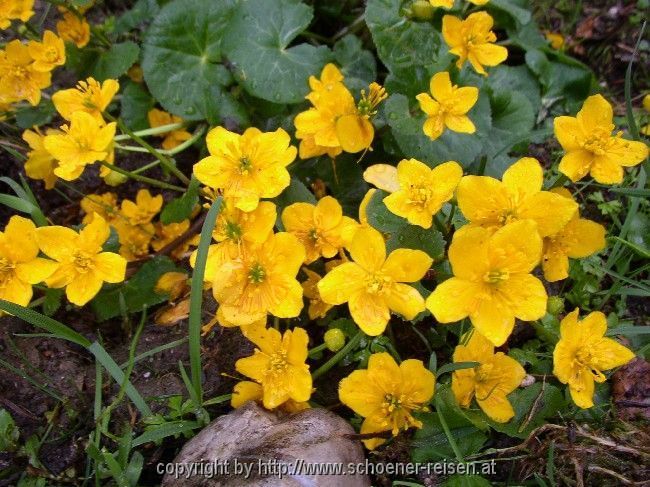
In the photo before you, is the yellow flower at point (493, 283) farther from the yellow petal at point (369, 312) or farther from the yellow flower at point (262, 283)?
the yellow flower at point (262, 283)

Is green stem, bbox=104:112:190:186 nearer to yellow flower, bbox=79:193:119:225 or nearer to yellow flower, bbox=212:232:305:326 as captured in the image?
yellow flower, bbox=79:193:119:225

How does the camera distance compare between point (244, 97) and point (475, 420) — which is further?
point (244, 97)

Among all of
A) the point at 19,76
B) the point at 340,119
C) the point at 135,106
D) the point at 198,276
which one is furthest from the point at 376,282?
the point at 19,76

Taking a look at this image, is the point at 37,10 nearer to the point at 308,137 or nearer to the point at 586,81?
the point at 308,137

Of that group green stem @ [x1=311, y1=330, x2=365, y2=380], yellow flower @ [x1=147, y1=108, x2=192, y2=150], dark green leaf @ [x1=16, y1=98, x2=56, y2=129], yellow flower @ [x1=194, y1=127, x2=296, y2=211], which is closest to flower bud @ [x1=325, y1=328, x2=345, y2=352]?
green stem @ [x1=311, y1=330, x2=365, y2=380]

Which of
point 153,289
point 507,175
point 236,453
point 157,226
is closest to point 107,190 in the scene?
point 157,226

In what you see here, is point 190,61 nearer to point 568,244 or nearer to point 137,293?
point 137,293

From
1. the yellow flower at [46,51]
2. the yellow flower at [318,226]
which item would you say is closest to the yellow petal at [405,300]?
the yellow flower at [318,226]
